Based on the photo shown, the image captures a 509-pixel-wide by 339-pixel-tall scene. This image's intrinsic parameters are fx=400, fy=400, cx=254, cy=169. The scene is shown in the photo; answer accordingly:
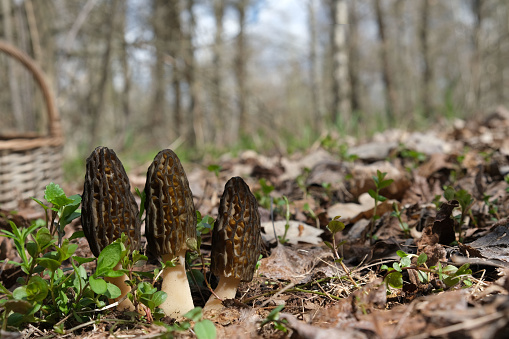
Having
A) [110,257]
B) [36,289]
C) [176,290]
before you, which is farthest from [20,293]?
[176,290]

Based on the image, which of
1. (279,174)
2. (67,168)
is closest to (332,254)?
(279,174)

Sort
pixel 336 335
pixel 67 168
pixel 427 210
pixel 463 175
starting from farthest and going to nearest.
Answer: pixel 67 168 → pixel 463 175 → pixel 427 210 → pixel 336 335

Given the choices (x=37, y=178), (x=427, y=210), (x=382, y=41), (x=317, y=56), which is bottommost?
(x=427, y=210)

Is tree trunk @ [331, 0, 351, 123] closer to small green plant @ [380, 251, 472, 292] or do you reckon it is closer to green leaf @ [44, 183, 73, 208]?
small green plant @ [380, 251, 472, 292]

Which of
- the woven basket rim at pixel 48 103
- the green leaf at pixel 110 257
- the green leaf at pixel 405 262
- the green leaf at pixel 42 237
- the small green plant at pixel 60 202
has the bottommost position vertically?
the green leaf at pixel 405 262

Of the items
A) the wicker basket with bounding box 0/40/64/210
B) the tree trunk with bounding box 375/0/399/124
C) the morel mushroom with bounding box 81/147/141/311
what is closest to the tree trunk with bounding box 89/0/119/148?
the wicker basket with bounding box 0/40/64/210

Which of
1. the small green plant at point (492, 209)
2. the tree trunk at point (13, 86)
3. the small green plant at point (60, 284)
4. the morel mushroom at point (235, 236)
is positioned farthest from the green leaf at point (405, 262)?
the tree trunk at point (13, 86)

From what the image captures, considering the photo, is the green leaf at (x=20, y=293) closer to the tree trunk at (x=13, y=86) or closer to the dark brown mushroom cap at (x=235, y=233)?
the dark brown mushroom cap at (x=235, y=233)

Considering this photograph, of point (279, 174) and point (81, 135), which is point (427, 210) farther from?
point (81, 135)
